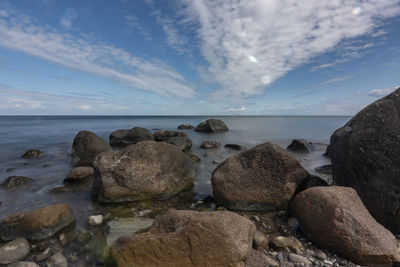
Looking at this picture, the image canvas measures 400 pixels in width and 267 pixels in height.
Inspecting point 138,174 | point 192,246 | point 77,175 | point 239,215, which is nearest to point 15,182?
point 77,175

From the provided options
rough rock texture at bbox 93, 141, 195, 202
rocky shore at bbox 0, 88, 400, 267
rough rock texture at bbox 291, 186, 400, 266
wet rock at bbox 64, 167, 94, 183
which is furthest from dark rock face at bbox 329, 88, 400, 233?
wet rock at bbox 64, 167, 94, 183

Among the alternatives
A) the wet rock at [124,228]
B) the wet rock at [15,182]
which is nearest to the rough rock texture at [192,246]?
the wet rock at [124,228]

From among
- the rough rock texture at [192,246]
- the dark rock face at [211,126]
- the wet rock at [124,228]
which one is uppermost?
the dark rock face at [211,126]

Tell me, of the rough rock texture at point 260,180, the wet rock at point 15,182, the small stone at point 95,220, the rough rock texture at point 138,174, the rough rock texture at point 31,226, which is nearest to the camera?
the rough rock texture at point 31,226

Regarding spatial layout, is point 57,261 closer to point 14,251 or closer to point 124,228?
point 14,251

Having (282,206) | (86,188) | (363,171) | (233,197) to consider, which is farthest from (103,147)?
(363,171)

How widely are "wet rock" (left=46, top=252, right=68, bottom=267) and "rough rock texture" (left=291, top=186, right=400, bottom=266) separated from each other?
4.69m

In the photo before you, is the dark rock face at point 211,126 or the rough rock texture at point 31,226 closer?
the rough rock texture at point 31,226

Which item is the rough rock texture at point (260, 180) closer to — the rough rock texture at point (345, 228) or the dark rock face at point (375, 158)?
the rough rock texture at point (345, 228)

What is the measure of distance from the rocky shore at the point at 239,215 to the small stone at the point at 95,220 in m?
0.03

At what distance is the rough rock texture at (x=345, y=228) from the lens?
8.68 ft

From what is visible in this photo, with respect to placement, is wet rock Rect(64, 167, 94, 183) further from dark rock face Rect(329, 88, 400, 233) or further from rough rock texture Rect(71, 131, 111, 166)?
dark rock face Rect(329, 88, 400, 233)

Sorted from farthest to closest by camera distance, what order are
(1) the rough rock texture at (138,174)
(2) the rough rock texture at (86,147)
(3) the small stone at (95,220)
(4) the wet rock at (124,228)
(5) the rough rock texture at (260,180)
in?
(2) the rough rock texture at (86,147) < (1) the rough rock texture at (138,174) < (5) the rough rock texture at (260,180) < (3) the small stone at (95,220) < (4) the wet rock at (124,228)

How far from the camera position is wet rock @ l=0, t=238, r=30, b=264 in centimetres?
308
